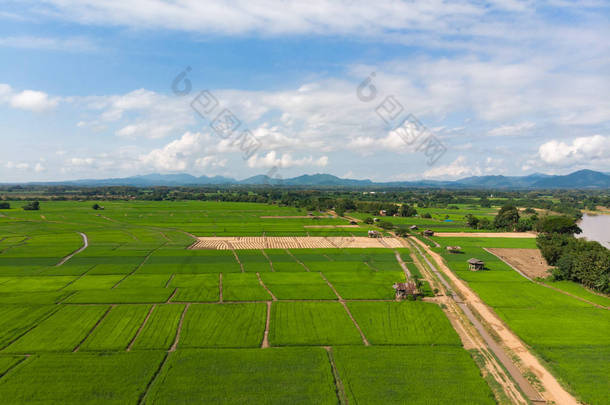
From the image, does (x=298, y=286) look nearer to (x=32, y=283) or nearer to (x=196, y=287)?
(x=196, y=287)

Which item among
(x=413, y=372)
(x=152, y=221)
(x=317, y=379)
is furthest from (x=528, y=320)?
(x=152, y=221)

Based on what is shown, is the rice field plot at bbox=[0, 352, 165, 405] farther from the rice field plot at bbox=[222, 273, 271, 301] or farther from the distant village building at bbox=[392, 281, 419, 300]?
the distant village building at bbox=[392, 281, 419, 300]

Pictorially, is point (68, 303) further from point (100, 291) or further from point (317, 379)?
point (317, 379)

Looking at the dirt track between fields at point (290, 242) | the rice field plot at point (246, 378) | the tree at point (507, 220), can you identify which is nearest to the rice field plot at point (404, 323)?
the rice field plot at point (246, 378)

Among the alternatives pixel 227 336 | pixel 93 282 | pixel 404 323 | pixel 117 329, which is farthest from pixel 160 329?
pixel 404 323

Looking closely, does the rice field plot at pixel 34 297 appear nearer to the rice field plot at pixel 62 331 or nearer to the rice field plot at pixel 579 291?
the rice field plot at pixel 62 331

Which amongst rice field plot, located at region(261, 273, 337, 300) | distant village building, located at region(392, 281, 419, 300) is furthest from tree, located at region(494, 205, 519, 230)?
rice field plot, located at region(261, 273, 337, 300)
